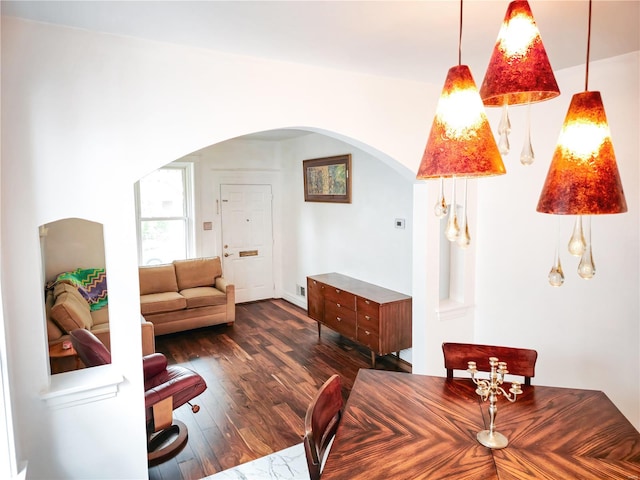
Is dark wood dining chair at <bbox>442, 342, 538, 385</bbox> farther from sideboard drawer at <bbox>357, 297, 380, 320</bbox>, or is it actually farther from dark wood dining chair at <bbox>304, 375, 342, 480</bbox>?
sideboard drawer at <bbox>357, 297, 380, 320</bbox>

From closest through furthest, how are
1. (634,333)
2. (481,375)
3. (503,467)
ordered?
1. (503,467)
2. (634,333)
3. (481,375)

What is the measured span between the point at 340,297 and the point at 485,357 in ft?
8.11

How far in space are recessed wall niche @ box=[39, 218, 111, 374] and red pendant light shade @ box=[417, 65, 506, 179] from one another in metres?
3.35

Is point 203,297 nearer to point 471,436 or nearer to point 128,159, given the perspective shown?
point 128,159

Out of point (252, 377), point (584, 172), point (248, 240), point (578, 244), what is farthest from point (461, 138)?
point (248, 240)

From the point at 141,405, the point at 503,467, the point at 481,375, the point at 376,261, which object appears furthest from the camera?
the point at 376,261

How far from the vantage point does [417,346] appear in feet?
11.8

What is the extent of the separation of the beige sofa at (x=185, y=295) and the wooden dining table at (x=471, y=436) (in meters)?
3.74

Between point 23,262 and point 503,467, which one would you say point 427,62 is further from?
point 23,262

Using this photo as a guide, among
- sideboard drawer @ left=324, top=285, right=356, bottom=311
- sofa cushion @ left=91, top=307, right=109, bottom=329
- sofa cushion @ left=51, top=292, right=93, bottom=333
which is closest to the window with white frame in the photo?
sofa cushion @ left=91, top=307, right=109, bottom=329

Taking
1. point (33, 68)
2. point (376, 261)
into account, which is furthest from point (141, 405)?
point (376, 261)

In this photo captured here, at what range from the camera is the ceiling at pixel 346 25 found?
6.15 ft

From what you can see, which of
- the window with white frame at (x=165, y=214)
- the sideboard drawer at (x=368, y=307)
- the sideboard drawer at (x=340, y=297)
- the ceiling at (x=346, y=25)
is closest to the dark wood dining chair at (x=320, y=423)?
the ceiling at (x=346, y=25)

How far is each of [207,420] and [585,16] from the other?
3.56 m
